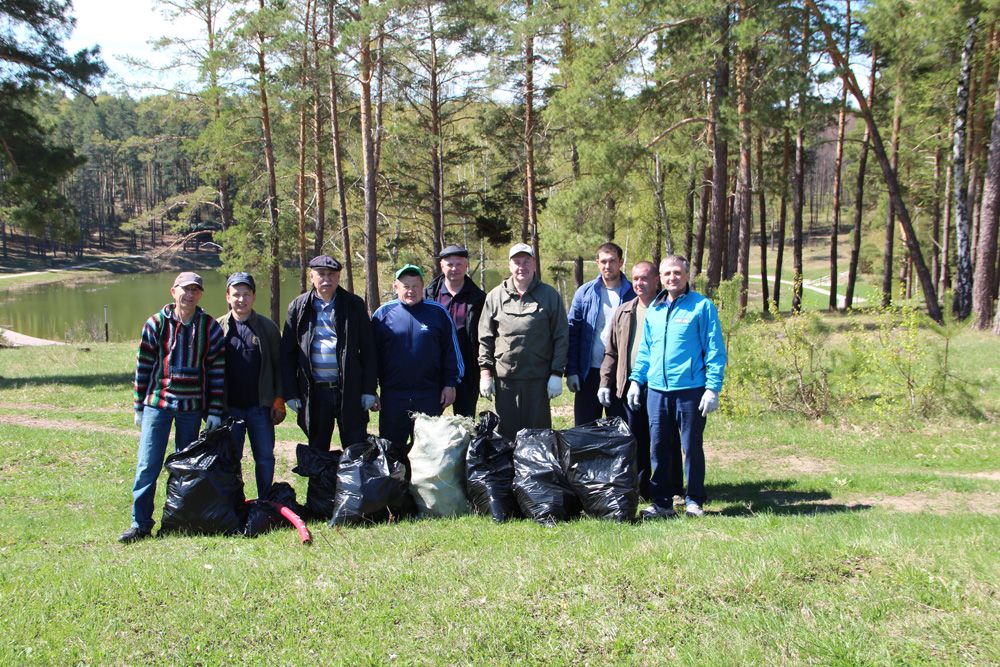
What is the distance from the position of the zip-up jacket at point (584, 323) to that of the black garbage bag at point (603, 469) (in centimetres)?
104

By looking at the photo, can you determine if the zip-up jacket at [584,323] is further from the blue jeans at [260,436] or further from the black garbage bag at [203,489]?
the black garbage bag at [203,489]

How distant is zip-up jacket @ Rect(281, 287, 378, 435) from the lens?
5836 millimetres

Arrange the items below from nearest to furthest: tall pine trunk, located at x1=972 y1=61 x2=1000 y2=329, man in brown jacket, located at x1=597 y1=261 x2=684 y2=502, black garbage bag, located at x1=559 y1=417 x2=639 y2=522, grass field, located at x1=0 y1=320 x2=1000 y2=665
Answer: grass field, located at x1=0 y1=320 x2=1000 y2=665 → black garbage bag, located at x1=559 y1=417 x2=639 y2=522 → man in brown jacket, located at x1=597 y1=261 x2=684 y2=502 → tall pine trunk, located at x1=972 y1=61 x2=1000 y2=329

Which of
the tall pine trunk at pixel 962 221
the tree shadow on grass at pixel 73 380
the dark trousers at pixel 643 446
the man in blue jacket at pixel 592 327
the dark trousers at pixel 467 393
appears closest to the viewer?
the dark trousers at pixel 643 446

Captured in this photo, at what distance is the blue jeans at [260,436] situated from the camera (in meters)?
5.93

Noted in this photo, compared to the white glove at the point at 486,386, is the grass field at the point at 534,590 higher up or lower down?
lower down

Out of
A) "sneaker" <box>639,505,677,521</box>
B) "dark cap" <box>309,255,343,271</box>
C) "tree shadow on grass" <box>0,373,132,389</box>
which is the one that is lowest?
"tree shadow on grass" <box>0,373,132,389</box>

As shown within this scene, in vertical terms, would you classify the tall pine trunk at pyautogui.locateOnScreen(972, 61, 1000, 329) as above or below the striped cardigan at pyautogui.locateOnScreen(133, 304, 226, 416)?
above

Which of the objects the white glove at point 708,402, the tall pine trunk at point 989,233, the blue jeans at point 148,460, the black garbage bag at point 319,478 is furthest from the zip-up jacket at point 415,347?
the tall pine trunk at point 989,233

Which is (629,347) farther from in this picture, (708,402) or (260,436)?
(260,436)

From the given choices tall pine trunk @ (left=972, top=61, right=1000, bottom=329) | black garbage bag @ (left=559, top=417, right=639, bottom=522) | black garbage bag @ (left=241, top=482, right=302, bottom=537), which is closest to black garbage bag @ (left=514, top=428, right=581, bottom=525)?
black garbage bag @ (left=559, top=417, right=639, bottom=522)

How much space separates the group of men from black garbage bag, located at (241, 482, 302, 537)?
0.30 meters

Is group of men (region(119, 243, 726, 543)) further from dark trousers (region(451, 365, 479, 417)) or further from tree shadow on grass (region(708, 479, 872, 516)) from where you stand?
tree shadow on grass (region(708, 479, 872, 516))

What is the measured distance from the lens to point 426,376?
19.6 feet
